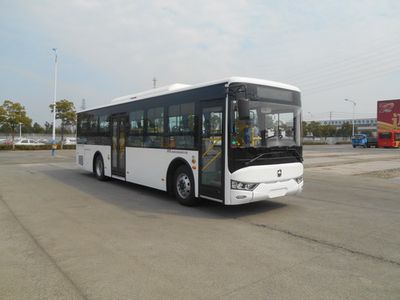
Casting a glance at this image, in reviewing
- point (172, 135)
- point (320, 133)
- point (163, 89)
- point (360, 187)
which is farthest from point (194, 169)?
point (320, 133)

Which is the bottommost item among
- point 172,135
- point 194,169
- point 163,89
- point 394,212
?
point 394,212

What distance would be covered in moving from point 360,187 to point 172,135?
23.8ft

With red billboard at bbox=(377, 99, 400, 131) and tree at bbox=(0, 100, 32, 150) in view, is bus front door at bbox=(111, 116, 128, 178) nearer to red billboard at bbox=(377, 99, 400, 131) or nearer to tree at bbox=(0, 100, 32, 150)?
tree at bbox=(0, 100, 32, 150)

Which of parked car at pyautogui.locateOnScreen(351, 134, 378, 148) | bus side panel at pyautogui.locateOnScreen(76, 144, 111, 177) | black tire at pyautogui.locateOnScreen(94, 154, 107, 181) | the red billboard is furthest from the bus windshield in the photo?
parked car at pyautogui.locateOnScreen(351, 134, 378, 148)

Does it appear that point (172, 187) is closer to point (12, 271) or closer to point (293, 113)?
point (293, 113)

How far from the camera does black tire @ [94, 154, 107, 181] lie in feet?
41.8

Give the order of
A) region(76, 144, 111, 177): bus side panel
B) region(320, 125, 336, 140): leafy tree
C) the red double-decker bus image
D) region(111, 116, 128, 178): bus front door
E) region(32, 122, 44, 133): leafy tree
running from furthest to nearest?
1. region(32, 122, 44, 133): leafy tree
2. region(320, 125, 336, 140): leafy tree
3. the red double-decker bus image
4. region(76, 144, 111, 177): bus side panel
5. region(111, 116, 128, 178): bus front door

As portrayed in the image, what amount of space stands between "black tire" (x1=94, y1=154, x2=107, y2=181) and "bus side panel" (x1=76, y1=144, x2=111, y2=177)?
9.9 inches

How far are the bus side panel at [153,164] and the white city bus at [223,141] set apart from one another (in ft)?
0.08

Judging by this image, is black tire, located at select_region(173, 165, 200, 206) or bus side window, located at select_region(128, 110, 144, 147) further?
bus side window, located at select_region(128, 110, 144, 147)

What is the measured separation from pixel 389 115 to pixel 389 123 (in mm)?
1269

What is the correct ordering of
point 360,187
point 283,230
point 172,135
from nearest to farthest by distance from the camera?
point 283,230, point 172,135, point 360,187

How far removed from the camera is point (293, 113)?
7.75 m

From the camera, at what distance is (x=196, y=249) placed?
5.08 metres
